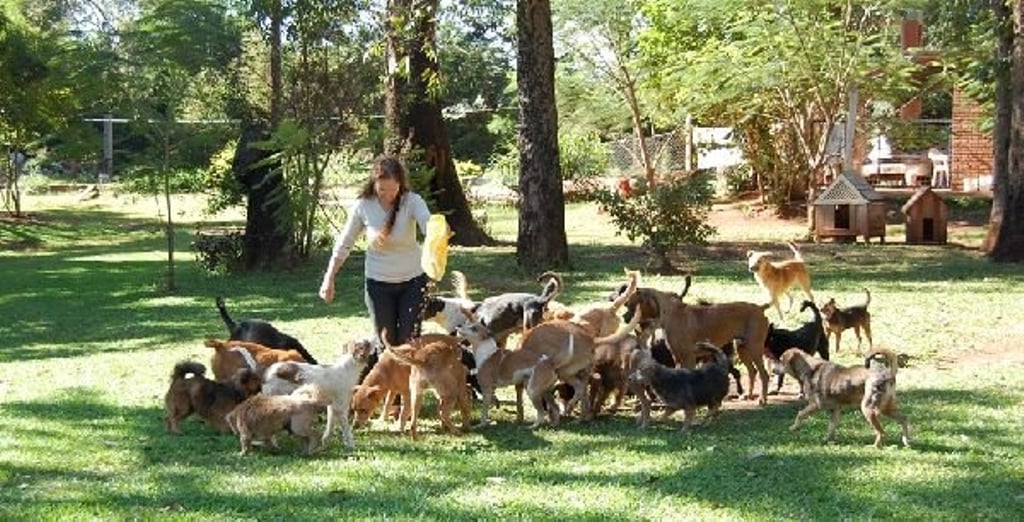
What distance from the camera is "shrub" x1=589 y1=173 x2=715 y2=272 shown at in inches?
717

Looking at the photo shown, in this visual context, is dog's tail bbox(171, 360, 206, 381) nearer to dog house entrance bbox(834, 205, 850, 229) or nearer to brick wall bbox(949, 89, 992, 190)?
dog house entrance bbox(834, 205, 850, 229)

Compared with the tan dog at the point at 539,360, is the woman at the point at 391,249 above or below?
above

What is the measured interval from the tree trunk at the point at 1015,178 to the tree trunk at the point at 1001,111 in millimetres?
742

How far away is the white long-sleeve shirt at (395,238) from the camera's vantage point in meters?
8.70

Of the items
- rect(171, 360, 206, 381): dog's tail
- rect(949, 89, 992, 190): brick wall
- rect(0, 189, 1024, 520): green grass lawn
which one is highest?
rect(949, 89, 992, 190): brick wall

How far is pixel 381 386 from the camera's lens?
834 cm

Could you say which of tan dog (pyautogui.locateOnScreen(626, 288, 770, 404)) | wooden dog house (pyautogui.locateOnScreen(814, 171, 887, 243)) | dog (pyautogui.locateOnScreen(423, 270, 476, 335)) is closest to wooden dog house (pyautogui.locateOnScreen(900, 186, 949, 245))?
wooden dog house (pyautogui.locateOnScreen(814, 171, 887, 243))

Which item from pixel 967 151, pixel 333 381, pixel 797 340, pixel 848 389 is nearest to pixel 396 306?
pixel 333 381

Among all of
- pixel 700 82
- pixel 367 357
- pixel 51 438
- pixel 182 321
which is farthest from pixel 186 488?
pixel 700 82

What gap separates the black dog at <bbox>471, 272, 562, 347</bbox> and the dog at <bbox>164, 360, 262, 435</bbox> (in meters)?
1.79

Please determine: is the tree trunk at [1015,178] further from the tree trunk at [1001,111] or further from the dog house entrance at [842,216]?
the dog house entrance at [842,216]

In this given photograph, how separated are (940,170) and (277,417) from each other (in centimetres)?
3139

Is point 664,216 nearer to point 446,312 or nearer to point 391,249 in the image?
point 446,312

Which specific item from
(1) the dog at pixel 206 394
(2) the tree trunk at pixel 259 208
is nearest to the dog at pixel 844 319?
(1) the dog at pixel 206 394
